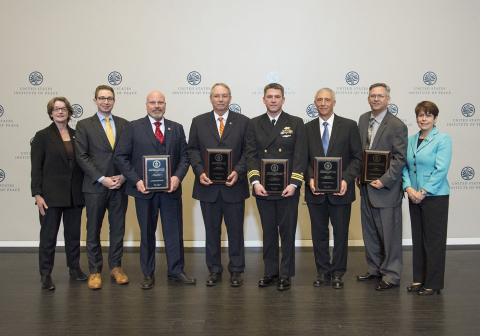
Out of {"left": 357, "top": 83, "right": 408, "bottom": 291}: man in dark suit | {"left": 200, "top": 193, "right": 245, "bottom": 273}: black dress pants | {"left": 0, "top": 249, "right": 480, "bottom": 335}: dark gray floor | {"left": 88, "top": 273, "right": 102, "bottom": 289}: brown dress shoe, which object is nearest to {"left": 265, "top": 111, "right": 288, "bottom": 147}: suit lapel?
{"left": 200, "top": 193, "right": 245, "bottom": 273}: black dress pants

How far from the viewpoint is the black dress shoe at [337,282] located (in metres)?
3.69

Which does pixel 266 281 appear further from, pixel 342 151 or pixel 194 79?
pixel 194 79

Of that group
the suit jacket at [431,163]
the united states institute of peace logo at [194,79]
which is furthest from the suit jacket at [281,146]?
the united states institute of peace logo at [194,79]

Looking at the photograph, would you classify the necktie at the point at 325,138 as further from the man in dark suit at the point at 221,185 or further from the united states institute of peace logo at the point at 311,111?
the united states institute of peace logo at the point at 311,111

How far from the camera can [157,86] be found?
5312 millimetres

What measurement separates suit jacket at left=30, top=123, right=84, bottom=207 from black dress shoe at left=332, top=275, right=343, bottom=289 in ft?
8.87

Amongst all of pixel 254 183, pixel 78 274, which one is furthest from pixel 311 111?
pixel 78 274

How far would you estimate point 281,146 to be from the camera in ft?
12.0

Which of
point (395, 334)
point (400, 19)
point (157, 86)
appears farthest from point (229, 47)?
point (395, 334)

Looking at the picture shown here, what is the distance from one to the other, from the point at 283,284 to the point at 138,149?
6.25 feet

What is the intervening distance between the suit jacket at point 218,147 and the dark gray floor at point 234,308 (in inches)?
36.2

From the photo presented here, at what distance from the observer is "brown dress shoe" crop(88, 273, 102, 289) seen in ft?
12.3

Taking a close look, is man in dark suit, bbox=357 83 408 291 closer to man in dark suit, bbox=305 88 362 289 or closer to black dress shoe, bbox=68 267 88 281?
man in dark suit, bbox=305 88 362 289

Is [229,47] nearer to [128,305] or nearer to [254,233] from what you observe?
[254,233]
